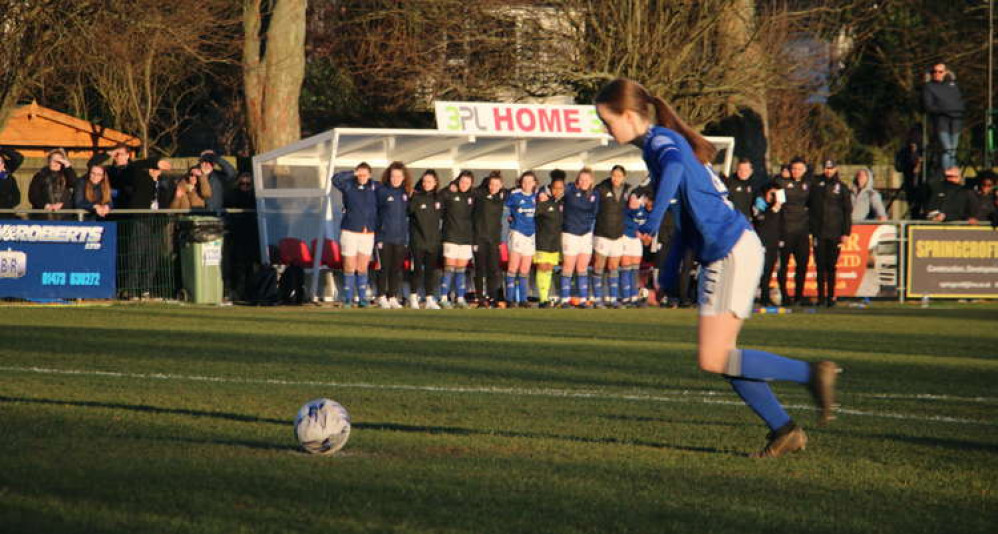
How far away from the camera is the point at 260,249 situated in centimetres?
2220

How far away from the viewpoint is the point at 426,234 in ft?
70.5

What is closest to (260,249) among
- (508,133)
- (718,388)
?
(508,133)

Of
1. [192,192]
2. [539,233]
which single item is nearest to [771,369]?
[539,233]

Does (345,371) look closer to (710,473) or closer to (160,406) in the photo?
(160,406)

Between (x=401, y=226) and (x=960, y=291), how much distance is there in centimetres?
922

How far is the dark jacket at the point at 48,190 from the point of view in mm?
20938

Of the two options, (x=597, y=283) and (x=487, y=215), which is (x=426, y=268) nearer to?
(x=487, y=215)

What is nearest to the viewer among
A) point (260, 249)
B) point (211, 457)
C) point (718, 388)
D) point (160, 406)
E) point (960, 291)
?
point (211, 457)

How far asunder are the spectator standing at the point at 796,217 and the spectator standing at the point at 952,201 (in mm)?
3278

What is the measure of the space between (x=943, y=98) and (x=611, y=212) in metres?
7.79

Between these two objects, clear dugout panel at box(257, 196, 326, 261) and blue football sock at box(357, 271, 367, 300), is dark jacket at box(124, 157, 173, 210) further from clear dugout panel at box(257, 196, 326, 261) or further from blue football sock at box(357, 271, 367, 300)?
blue football sock at box(357, 271, 367, 300)

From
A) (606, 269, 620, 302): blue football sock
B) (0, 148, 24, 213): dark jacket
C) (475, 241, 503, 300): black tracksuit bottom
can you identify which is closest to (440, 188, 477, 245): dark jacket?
(475, 241, 503, 300): black tracksuit bottom

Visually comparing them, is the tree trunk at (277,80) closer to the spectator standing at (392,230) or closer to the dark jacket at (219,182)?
the dark jacket at (219,182)

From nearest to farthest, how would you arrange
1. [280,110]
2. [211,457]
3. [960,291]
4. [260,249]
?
[211,457] → [260,249] → [960,291] → [280,110]
